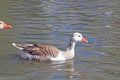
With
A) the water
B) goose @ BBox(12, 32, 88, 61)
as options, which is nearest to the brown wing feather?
goose @ BBox(12, 32, 88, 61)

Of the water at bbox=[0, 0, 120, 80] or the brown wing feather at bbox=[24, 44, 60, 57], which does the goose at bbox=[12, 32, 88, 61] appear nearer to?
the brown wing feather at bbox=[24, 44, 60, 57]

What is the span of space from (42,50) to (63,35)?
276 cm

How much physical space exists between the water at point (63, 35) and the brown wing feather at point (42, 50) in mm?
323

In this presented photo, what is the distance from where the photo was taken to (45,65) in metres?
15.6

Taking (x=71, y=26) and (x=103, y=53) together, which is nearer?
(x=103, y=53)

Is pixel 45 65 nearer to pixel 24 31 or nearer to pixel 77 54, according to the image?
pixel 77 54

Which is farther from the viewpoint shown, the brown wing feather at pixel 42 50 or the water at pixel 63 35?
the brown wing feather at pixel 42 50

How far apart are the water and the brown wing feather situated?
1.06ft

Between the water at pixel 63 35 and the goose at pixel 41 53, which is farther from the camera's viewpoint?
the goose at pixel 41 53

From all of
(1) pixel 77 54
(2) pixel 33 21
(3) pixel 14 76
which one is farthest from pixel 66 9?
(3) pixel 14 76

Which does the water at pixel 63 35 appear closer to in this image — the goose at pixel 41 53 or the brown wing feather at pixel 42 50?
the goose at pixel 41 53

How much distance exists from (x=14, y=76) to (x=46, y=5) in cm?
1116

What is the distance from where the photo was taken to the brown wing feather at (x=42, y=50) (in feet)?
52.5

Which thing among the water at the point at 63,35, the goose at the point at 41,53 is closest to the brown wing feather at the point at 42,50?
the goose at the point at 41,53
